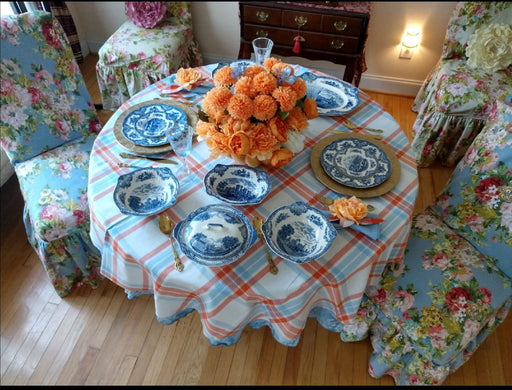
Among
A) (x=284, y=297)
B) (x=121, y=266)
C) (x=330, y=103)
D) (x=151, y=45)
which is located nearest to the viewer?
(x=284, y=297)

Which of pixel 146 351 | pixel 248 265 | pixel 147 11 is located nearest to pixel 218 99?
pixel 248 265

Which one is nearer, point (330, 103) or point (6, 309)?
point (330, 103)

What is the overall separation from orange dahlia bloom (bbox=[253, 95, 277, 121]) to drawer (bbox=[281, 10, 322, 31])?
1404 millimetres

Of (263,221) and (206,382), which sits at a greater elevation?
(263,221)

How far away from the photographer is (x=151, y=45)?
2.32m

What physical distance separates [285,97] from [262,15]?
1466 mm

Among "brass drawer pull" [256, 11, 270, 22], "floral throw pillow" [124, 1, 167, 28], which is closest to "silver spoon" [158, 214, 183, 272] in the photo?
"brass drawer pull" [256, 11, 270, 22]

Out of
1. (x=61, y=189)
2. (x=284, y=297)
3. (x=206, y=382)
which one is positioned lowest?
(x=206, y=382)

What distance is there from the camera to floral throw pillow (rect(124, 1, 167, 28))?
7.84ft

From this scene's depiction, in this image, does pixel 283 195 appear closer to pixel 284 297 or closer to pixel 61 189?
pixel 284 297

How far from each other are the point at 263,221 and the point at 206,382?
32.4 inches

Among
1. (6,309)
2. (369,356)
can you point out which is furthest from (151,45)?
(369,356)

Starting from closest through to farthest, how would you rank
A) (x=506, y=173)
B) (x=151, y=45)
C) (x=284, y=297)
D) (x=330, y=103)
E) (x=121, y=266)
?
1. (x=284, y=297)
2. (x=121, y=266)
3. (x=506, y=173)
4. (x=330, y=103)
5. (x=151, y=45)

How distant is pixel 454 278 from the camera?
1300 millimetres
